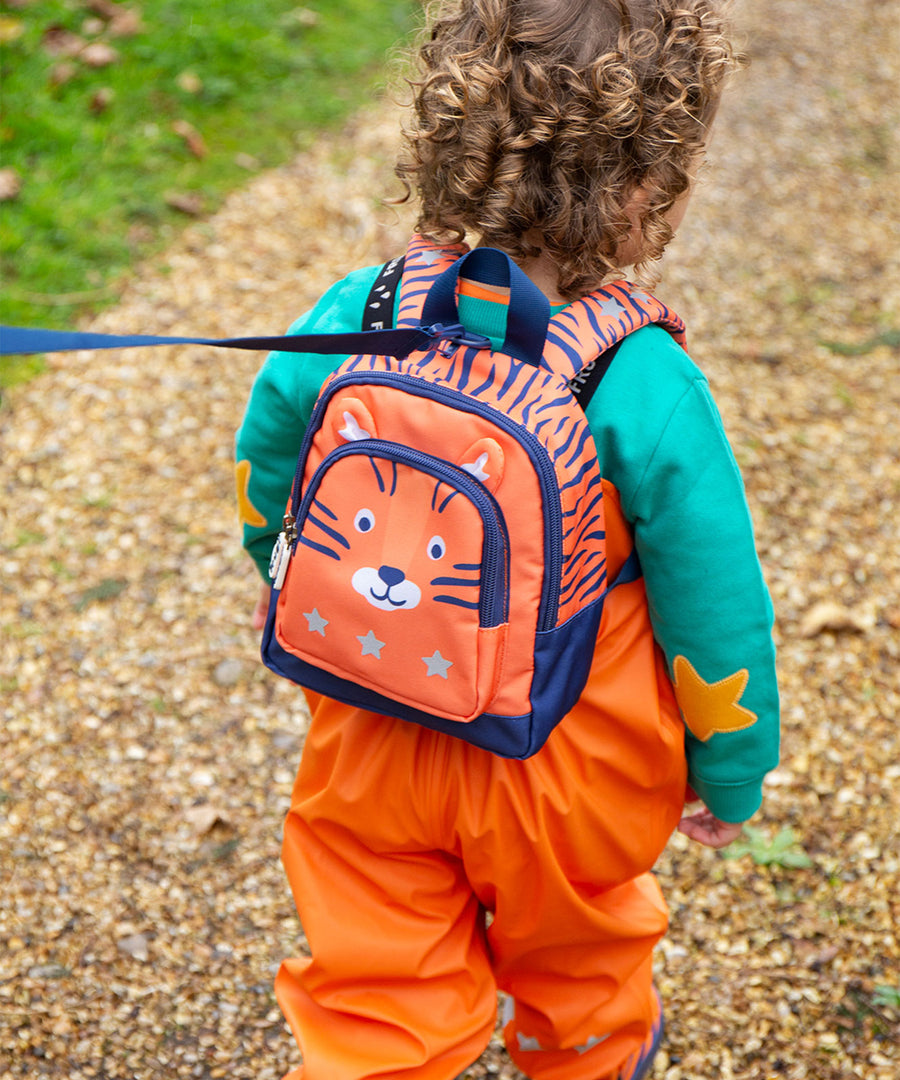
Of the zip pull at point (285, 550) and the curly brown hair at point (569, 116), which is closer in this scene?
the curly brown hair at point (569, 116)

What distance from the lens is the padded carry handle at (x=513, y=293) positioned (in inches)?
48.7

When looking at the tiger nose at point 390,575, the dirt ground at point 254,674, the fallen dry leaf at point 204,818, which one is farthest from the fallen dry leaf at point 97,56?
the tiger nose at point 390,575

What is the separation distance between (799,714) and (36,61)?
3946 millimetres

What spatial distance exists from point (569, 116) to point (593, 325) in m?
0.25

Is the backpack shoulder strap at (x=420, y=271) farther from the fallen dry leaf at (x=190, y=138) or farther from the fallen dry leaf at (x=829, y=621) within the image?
the fallen dry leaf at (x=190, y=138)

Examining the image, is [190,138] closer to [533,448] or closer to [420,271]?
[420,271]

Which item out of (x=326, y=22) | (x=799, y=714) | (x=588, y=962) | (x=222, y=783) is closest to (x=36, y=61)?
(x=326, y=22)

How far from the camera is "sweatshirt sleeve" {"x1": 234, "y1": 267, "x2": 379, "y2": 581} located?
1453 millimetres

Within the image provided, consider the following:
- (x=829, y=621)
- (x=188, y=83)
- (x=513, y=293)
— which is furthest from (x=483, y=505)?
(x=188, y=83)

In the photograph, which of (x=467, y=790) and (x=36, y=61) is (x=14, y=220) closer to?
(x=36, y=61)

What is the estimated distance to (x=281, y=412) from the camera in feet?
5.05

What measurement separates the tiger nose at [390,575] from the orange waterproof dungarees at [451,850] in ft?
0.96

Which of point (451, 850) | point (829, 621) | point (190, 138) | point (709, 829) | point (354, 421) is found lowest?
point (829, 621)

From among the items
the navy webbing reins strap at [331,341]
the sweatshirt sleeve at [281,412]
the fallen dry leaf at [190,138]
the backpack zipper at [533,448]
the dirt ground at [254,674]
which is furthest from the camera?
the fallen dry leaf at [190,138]
